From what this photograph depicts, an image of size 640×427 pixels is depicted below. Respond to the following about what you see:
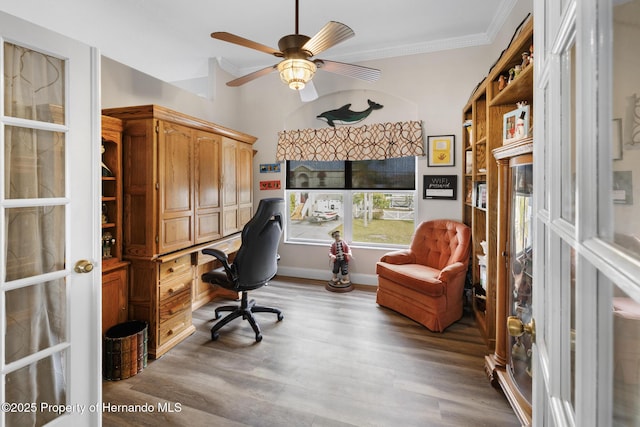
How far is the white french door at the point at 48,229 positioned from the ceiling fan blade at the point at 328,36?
1200 mm

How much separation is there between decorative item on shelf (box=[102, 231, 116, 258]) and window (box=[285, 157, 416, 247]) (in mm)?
2405

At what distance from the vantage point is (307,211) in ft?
14.5

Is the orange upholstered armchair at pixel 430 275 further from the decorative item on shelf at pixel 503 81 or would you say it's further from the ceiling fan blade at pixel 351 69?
the ceiling fan blade at pixel 351 69

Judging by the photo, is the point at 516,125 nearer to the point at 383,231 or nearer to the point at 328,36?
the point at 328,36

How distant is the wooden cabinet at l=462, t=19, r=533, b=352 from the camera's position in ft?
6.51

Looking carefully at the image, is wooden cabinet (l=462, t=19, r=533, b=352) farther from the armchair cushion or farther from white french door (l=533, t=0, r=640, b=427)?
white french door (l=533, t=0, r=640, b=427)

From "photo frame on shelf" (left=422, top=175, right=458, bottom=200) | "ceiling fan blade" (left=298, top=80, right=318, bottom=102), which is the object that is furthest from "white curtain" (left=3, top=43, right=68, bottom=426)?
"photo frame on shelf" (left=422, top=175, right=458, bottom=200)

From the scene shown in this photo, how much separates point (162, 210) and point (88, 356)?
1.27 metres

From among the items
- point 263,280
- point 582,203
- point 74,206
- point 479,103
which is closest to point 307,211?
point 263,280

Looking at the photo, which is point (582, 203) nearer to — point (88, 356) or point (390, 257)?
point (88, 356)

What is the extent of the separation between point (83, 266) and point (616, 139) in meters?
1.80

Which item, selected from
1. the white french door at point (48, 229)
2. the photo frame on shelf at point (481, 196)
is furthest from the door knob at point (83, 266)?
the photo frame on shelf at point (481, 196)

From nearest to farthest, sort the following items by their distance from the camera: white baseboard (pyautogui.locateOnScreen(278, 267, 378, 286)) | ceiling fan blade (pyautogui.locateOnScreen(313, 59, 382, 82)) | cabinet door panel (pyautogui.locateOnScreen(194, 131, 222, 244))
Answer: ceiling fan blade (pyautogui.locateOnScreen(313, 59, 382, 82)) < cabinet door panel (pyautogui.locateOnScreen(194, 131, 222, 244)) < white baseboard (pyautogui.locateOnScreen(278, 267, 378, 286))

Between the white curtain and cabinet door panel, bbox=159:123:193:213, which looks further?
cabinet door panel, bbox=159:123:193:213
